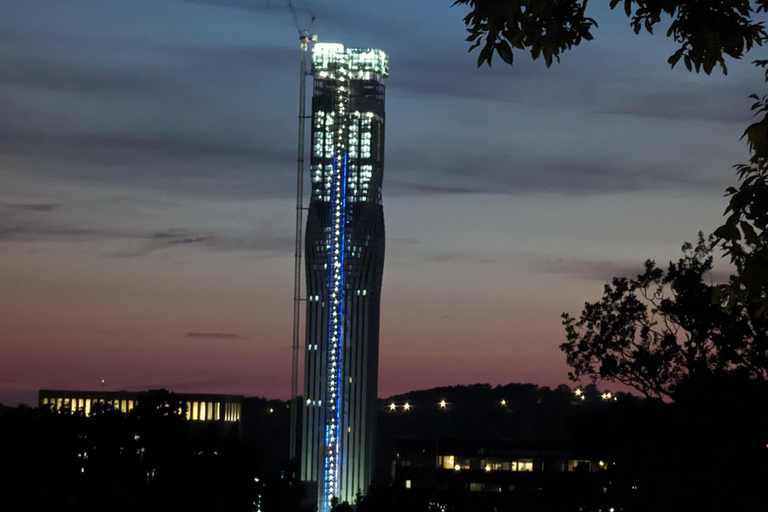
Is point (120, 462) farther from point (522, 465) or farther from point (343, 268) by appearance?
point (522, 465)

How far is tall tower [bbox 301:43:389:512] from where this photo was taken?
15000 cm

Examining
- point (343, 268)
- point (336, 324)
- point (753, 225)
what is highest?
point (343, 268)

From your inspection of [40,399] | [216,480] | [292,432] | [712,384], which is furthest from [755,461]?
[40,399]

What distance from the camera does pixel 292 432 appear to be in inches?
5920

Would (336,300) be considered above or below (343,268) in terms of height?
below

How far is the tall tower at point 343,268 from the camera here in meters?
150

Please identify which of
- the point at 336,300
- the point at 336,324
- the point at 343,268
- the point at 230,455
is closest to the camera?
the point at 230,455

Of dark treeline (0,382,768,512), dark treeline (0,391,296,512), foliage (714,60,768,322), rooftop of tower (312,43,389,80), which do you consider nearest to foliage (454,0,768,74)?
foliage (714,60,768,322)

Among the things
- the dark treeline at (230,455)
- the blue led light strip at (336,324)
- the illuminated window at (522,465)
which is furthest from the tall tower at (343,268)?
the dark treeline at (230,455)

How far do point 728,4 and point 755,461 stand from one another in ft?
96.7

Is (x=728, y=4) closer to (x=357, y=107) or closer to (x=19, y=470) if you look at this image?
(x=19, y=470)

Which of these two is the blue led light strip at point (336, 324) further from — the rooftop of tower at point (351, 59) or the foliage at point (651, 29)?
the foliage at point (651, 29)

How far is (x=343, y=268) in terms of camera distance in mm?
151500

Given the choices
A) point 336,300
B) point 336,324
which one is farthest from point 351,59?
point 336,324
